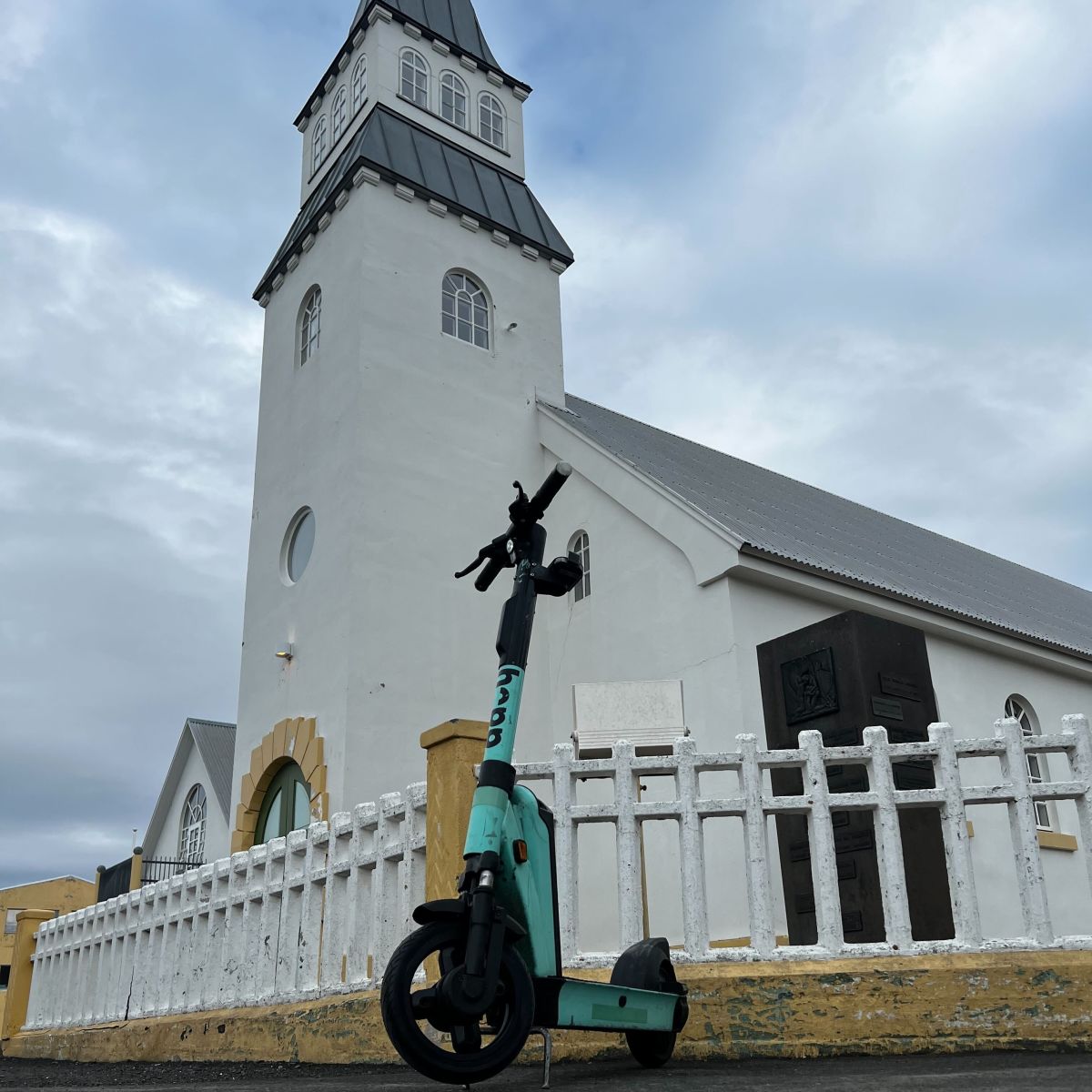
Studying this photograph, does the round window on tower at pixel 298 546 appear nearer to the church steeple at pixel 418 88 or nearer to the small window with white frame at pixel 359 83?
the church steeple at pixel 418 88

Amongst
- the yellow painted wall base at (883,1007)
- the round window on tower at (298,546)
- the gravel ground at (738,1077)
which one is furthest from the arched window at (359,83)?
the yellow painted wall base at (883,1007)

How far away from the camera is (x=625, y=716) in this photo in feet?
39.7

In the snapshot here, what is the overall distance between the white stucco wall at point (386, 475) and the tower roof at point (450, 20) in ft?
15.2

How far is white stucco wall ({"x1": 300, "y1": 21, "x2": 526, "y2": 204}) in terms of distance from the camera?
19.1 metres

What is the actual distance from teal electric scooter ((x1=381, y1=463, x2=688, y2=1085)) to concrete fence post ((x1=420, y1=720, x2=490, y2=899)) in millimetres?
1519

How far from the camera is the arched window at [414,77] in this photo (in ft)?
64.0

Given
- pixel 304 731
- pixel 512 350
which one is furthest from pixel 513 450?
pixel 304 731

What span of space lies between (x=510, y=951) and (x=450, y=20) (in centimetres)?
2050

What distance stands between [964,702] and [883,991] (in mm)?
9963

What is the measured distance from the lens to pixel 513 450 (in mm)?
17156

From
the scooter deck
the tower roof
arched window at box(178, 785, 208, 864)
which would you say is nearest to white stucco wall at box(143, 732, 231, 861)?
arched window at box(178, 785, 208, 864)

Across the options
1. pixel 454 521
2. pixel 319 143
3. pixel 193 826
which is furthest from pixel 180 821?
pixel 319 143

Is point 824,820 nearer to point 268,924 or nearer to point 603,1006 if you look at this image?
point 603,1006

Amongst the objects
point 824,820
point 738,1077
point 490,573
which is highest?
point 490,573
